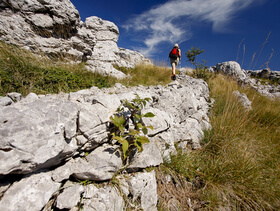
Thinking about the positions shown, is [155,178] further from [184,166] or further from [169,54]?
[169,54]

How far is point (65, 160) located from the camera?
148cm

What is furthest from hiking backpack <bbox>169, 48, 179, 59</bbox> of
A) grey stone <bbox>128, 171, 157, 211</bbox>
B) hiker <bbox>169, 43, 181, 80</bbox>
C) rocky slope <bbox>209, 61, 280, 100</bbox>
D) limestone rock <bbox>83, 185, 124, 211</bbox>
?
limestone rock <bbox>83, 185, 124, 211</bbox>

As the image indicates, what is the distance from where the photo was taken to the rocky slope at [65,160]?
1119mm

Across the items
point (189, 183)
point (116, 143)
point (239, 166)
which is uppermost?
point (116, 143)

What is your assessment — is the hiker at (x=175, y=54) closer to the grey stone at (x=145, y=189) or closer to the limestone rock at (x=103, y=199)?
the grey stone at (x=145, y=189)

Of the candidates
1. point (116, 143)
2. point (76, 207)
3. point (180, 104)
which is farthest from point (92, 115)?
point (180, 104)

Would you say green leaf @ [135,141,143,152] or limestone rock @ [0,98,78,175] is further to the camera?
green leaf @ [135,141,143,152]

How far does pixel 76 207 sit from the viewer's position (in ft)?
4.20

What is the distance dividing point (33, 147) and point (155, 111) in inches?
81.1

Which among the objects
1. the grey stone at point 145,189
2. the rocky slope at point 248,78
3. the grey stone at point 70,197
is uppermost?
the rocky slope at point 248,78

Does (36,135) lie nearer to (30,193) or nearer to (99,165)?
(30,193)

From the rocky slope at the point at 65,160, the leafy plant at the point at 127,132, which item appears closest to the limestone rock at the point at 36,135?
the rocky slope at the point at 65,160

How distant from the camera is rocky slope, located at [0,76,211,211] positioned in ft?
Result: 3.67

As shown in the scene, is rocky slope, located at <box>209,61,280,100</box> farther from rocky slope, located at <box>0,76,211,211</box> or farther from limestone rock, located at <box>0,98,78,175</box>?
limestone rock, located at <box>0,98,78,175</box>
